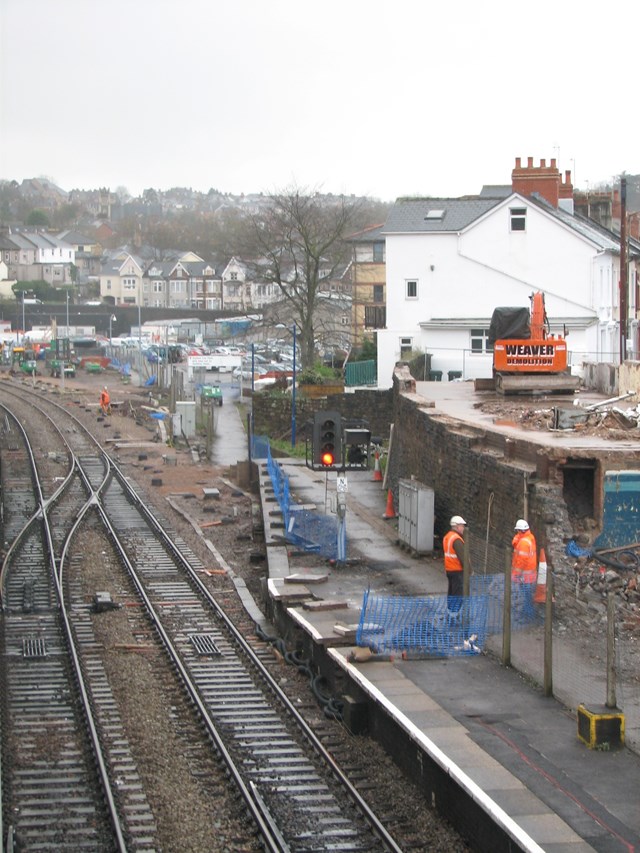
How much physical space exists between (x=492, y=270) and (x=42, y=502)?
23.1 meters

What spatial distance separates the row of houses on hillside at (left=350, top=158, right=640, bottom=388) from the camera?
47875 millimetres

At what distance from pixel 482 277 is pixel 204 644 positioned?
33.4m

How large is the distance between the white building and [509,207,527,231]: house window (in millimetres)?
37

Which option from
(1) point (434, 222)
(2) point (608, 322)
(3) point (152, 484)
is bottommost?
(3) point (152, 484)

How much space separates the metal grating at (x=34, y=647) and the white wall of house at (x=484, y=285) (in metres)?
30.5

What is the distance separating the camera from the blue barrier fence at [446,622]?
49.4ft

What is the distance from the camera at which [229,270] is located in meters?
150

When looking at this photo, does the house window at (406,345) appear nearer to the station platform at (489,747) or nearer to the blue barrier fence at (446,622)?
the station platform at (489,747)

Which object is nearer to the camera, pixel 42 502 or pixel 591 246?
pixel 42 502

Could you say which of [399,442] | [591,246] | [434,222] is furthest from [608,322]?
[399,442]

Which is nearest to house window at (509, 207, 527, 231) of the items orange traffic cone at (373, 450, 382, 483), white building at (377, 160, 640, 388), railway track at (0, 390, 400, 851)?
white building at (377, 160, 640, 388)

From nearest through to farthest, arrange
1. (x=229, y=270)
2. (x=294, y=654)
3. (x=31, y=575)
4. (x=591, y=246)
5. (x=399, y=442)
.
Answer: (x=294, y=654)
(x=31, y=575)
(x=399, y=442)
(x=591, y=246)
(x=229, y=270)

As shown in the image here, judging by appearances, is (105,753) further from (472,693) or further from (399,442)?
(399,442)

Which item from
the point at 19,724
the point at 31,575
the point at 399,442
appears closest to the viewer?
Answer: the point at 19,724
